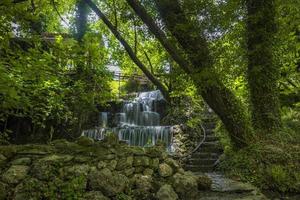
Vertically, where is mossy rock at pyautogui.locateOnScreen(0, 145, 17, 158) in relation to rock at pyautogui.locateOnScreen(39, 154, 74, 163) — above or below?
above

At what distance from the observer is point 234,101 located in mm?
7117

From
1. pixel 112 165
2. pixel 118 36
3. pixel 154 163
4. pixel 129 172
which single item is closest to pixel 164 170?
pixel 154 163

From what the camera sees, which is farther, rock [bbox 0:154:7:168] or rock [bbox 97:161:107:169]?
rock [bbox 97:161:107:169]

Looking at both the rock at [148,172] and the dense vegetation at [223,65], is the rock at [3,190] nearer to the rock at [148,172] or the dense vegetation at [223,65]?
the dense vegetation at [223,65]

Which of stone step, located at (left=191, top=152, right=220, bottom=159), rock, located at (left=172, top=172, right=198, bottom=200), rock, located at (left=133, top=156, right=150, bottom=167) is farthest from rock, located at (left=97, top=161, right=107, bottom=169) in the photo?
stone step, located at (left=191, top=152, right=220, bottom=159)

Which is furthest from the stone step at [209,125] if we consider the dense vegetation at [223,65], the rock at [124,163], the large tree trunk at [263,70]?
the rock at [124,163]

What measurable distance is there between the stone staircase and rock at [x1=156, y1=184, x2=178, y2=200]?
10.6 ft

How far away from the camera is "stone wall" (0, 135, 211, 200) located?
14.8ft

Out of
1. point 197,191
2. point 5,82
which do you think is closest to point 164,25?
point 197,191

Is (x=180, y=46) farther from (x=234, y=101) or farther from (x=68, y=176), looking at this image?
(x=68, y=176)

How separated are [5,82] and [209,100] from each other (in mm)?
4323

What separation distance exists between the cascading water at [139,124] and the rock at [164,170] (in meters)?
5.11

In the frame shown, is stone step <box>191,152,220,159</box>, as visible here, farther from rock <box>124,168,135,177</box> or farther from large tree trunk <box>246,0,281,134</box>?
rock <box>124,168,135,177</box>

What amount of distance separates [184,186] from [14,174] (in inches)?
106
